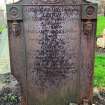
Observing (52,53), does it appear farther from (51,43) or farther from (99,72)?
(99,72)

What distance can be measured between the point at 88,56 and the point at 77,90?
70 cm

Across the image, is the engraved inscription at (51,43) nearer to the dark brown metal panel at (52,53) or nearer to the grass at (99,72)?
the dark brown metal panel at (52,53)

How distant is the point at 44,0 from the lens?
17.8ft

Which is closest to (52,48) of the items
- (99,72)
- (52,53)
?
(52,53)

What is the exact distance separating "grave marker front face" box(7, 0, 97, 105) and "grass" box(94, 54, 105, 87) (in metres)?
1.58

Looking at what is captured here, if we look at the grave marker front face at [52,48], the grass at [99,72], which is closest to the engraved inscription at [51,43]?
the grave marker front face at [52,48]

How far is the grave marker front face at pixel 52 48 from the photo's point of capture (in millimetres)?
5469

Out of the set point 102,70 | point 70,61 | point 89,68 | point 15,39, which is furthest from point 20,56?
point 102,70

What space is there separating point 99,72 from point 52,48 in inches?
117

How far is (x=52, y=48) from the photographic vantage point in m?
5.66

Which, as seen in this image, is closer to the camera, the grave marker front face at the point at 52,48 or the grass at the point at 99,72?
the grave marker front face at the point at 52,48

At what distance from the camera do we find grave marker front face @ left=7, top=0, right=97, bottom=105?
5.47 m

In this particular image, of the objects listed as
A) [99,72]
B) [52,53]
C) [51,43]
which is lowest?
[99,72]

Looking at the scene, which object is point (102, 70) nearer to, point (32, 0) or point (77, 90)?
point (77, 90)
